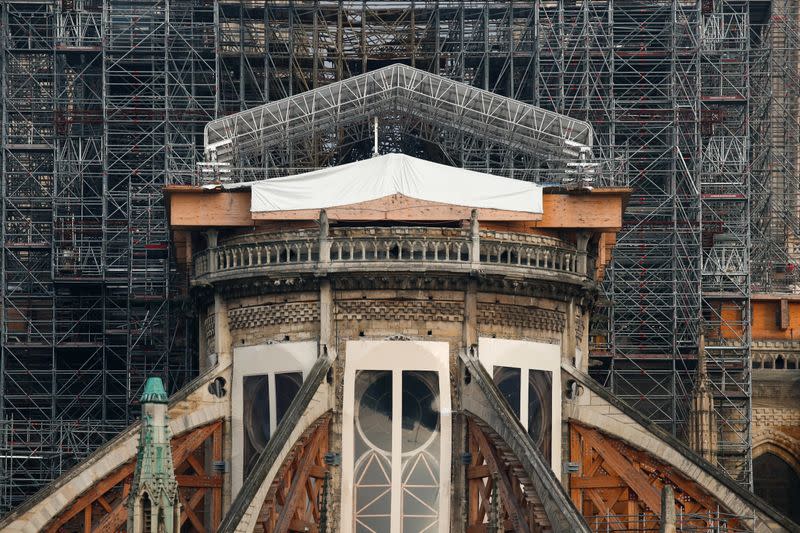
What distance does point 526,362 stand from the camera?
6041 centimetres

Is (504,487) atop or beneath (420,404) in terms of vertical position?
beneath

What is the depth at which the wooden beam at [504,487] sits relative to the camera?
181 ft

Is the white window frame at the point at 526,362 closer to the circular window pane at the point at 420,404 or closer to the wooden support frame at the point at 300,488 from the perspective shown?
the circular window pane at the point at 420,404

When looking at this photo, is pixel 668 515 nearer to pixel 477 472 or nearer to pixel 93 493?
pixel 477 472

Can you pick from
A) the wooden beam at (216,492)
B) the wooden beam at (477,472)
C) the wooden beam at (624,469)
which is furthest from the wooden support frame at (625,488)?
the wooden beam at (216,492)

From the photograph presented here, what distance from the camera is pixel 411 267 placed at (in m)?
58.8

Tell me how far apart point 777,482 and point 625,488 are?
23436 millimetres

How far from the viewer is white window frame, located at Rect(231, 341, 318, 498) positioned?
5956 centimetres

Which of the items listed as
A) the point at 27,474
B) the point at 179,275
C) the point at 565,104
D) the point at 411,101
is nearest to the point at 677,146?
the point at 565,104

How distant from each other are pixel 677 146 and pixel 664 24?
4.53 m

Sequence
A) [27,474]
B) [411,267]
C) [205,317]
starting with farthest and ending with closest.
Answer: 1. [27,474]
2. [205,317]
3. [411,267]

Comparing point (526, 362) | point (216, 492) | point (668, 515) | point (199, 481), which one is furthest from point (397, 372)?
point (668, 515)

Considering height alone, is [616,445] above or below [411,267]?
below

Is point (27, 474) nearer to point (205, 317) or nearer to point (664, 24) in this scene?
point (205, 317)
